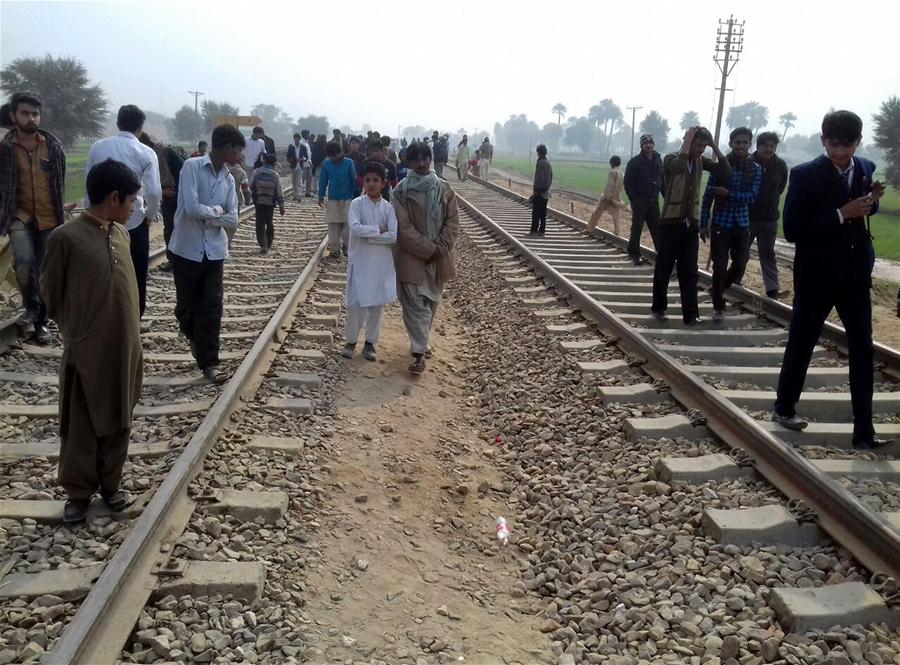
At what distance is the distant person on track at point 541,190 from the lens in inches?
530

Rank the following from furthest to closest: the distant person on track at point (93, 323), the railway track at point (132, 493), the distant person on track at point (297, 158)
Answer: the distant person on track at point (297, 158) < the distant person on track at point (93, 323) < the railway track at point (132, 493)

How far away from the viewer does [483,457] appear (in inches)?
199

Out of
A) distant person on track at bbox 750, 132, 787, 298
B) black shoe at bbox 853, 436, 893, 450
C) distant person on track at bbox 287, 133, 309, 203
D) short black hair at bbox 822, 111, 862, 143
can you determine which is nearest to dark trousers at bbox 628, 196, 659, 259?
distant person on track at bbox 750, 132, 787, 298

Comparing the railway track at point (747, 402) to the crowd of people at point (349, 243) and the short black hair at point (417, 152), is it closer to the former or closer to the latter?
the crowd of people at point (349, 243)

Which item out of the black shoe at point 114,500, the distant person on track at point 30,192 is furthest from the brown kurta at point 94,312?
the distant person on track at point 30,192

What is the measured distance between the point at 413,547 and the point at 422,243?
302 centimetres

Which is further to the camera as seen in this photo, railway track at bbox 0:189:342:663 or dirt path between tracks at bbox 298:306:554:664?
dirt path between tracks at bbox 298:306:554:664

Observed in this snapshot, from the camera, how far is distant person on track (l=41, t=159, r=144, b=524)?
135 inches

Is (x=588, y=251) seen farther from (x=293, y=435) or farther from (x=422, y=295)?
(x=293, y=435)

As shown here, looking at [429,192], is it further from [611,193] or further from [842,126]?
[611,193]

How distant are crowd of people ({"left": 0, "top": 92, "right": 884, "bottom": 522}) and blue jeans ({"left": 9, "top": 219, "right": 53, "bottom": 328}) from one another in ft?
0.03

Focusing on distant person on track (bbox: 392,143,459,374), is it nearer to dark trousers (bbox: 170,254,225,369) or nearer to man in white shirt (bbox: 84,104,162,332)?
dark trousers (bbox: 170,254,225,369)

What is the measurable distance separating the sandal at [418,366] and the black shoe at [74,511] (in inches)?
122

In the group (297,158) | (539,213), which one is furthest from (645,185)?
(297,158)
